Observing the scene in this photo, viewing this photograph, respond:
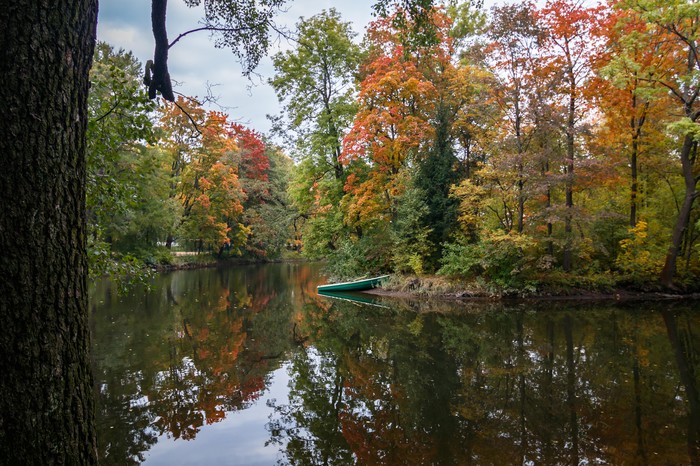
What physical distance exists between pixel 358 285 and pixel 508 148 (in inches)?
299

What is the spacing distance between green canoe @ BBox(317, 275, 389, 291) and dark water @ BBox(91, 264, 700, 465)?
5.55m

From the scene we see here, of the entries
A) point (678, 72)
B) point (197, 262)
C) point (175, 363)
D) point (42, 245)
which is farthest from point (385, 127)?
Answer: point (197, 262)

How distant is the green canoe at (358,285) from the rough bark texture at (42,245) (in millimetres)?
14640

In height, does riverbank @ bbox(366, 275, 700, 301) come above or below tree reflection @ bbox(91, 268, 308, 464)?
Answer: above

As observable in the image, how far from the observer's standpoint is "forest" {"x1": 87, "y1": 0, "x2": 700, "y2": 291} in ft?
41.0

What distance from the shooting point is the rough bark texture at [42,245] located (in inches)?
60.4

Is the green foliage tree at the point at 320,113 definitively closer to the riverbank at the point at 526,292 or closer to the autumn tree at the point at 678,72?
the riverbank at the point at 526,292

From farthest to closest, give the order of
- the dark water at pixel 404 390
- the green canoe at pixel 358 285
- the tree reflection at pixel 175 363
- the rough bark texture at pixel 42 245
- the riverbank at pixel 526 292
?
the green canoe at pixel 358 285
the riverbank at pixel 526 292
the tree reflection at pixel 175 363
the dark water at pixel 404 390
the rough bark texture at pixel 42 245

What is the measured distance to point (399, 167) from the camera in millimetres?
17328

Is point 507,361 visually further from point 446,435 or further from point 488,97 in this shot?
point 488,97

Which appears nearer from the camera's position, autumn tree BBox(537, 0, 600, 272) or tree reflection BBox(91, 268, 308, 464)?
tree reflection BBox(91, 268, 308, 464)

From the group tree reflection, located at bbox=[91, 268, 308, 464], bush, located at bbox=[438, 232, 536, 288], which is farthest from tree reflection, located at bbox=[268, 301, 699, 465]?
bush, located at bbox=[438, 232, 536, 288]

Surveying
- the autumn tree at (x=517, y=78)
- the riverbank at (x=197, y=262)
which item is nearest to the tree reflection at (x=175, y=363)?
the autumn tree at (x=517, y=78)

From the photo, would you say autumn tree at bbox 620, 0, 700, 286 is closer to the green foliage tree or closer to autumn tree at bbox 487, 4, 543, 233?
autumn tree at bbox 487, 4, 543, 233
